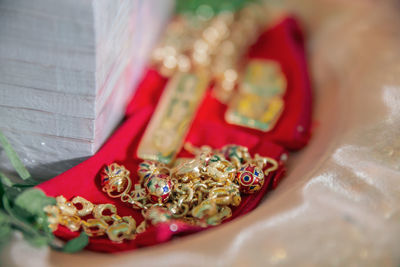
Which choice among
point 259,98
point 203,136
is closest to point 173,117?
point 203,136

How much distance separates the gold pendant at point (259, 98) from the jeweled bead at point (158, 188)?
0.34m

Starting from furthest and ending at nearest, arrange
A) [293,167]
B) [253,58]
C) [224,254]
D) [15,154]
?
[253,58]
[293,167]
[15,154]
[224,254]

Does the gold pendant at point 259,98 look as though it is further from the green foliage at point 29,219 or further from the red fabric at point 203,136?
the green foliage at point 29,219

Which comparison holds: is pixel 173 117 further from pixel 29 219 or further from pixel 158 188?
pixel 29 219

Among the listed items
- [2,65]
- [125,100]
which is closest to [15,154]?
[2,65]

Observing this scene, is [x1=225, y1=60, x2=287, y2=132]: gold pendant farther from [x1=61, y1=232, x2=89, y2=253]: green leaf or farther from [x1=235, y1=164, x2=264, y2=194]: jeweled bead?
[x1=61, y1=232, x2=89, y2=253]: green leaf

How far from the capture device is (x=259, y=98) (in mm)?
1156

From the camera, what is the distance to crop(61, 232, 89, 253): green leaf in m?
0.71

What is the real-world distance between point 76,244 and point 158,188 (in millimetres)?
178

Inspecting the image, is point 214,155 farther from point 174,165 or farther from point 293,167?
point 293,167

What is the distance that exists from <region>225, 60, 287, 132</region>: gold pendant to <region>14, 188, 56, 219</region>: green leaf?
0.53 meters

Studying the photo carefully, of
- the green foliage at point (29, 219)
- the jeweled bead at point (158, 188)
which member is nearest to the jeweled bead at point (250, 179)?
the jeweled bead at point (158, 188)

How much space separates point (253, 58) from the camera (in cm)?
137

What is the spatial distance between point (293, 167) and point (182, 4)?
0.78 meters
